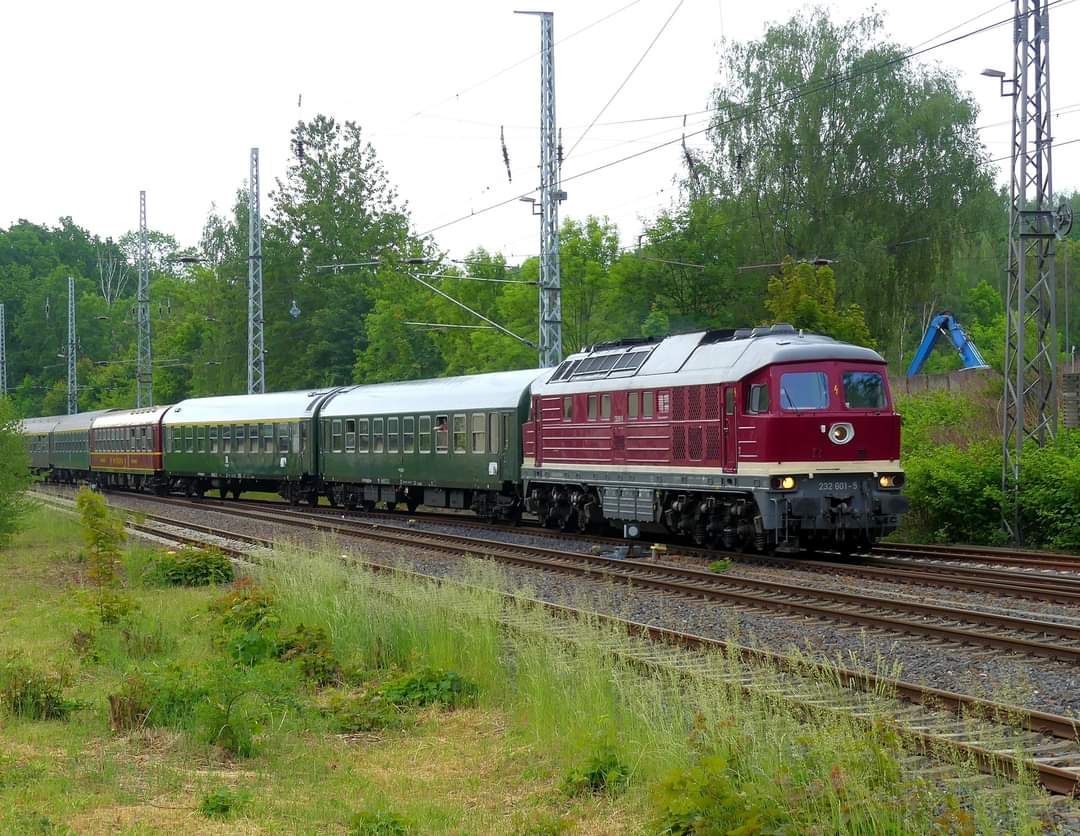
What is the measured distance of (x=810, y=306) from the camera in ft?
102

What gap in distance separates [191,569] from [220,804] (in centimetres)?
1215

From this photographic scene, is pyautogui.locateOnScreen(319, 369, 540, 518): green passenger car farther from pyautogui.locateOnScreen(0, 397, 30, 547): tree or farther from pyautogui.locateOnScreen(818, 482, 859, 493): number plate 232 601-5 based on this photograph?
pyautogui.locateOnScreen(818, 482, 859, 493): number plate 232 601-5

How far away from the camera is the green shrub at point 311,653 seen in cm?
1170

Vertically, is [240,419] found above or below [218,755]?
above

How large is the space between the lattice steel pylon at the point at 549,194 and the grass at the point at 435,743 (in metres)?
14.1

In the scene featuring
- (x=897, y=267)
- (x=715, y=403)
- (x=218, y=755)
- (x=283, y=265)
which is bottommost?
(x=218, y=755)

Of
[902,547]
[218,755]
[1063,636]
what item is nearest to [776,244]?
[902,547]

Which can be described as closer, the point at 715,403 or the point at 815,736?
the point at 815,736

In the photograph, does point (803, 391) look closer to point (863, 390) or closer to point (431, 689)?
point (863, 390)

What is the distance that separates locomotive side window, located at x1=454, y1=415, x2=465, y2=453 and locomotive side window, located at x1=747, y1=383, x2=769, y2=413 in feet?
36.6

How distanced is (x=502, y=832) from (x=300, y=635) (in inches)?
229

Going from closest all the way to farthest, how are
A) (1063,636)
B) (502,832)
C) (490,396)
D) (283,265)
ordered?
(502,832) < (1063,636) < (490,396) < (283,265)

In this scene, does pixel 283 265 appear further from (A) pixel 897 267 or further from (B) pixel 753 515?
(B) pixel 753 515

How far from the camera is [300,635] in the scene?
12.4m
